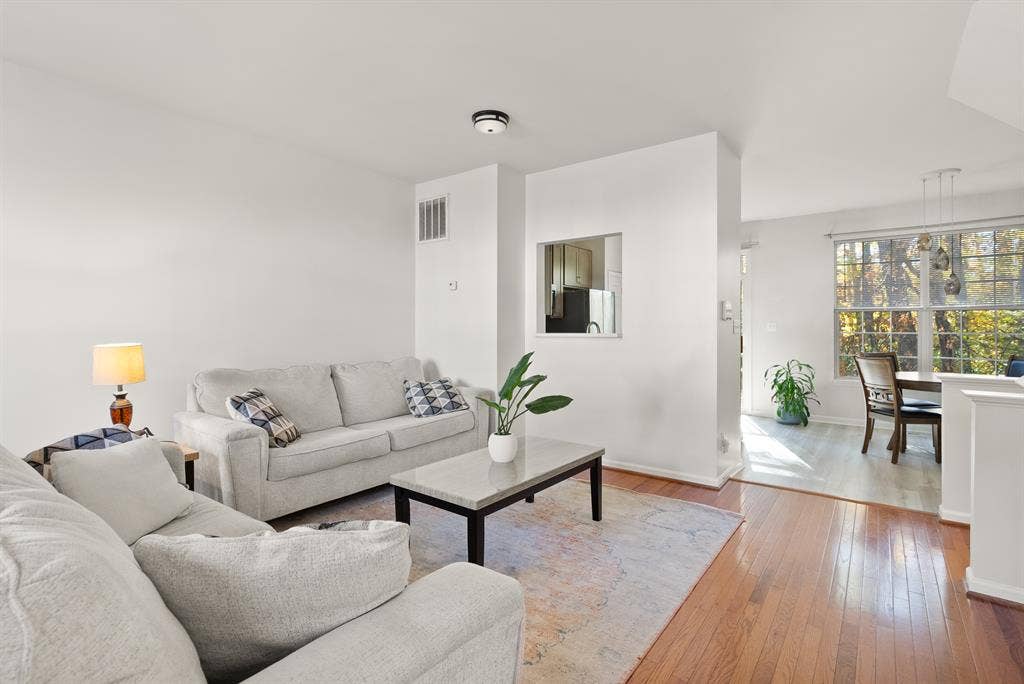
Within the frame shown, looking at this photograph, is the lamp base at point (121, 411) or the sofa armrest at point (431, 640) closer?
the sofa armrest at point (431, 640)

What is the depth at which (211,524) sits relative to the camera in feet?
6.14

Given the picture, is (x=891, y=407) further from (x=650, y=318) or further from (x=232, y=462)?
(x=232, y=462)

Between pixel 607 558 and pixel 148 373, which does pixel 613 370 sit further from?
pixel 148 373

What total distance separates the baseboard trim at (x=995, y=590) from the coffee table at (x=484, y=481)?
1.68 meters

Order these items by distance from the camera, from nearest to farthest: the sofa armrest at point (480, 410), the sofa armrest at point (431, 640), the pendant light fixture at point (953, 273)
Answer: the sofa armrest at point (431, 640) → the sofa armrest at point (480, 410) → the pendant light fixture at point (953, 273)

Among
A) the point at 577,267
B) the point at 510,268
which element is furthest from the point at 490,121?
the point at 577,267

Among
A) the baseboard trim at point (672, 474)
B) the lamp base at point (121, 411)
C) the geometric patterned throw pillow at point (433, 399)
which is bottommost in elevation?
the baseboard trim at point (672, 474)

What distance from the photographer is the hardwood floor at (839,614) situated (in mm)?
1770

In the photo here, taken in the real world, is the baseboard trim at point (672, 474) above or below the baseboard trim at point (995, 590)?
above

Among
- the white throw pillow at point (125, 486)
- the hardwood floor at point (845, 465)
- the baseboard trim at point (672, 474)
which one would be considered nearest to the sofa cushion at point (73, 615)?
the white throw pillow at point (125, 486)

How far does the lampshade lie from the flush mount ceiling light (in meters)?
2.39

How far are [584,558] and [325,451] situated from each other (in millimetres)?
1591

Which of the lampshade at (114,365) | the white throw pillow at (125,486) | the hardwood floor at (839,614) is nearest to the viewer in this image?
the white throw pillow at (125,486)

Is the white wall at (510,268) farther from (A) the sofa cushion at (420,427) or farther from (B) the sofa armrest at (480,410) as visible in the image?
(A) the sofa cushion at (420,427)
